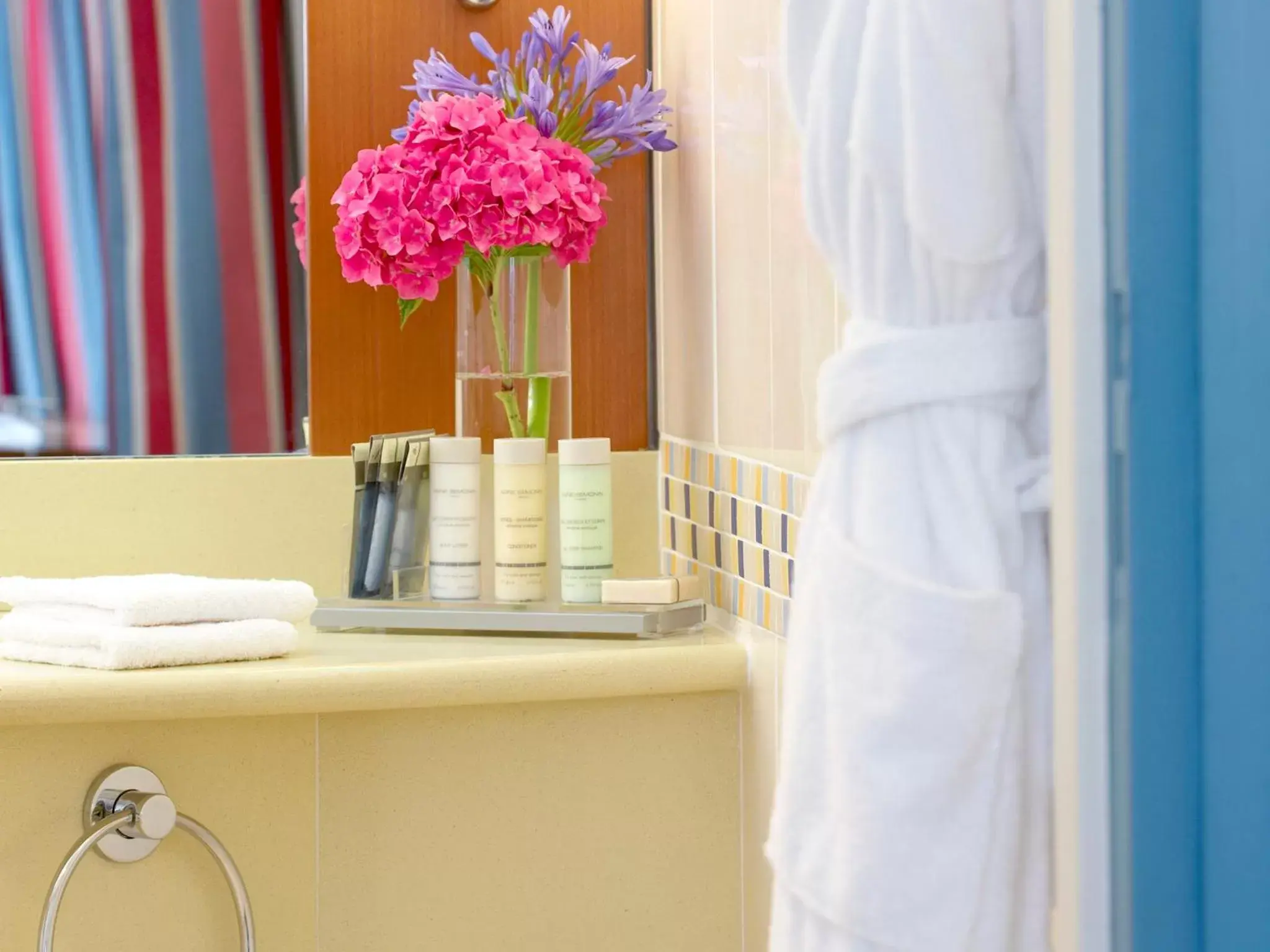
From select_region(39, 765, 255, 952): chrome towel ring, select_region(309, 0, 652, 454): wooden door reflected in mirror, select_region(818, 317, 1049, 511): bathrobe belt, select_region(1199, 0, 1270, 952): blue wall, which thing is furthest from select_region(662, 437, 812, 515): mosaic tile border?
select_region(39, 765, 255, 952): chrome towel ring

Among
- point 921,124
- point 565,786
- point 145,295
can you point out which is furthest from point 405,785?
point 921,124

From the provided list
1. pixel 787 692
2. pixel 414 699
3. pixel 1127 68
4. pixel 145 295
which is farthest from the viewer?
pixel 145 295

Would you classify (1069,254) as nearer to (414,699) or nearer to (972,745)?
(972,745)

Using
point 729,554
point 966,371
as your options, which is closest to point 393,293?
point 729,554

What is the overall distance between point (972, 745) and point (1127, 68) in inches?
11.4

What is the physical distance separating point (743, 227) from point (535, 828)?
531 mm

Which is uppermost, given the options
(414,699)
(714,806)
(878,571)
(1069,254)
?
(1069,254)

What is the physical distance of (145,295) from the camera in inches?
52.8

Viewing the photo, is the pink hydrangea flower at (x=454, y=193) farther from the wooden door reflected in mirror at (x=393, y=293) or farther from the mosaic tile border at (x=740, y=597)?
the mosaic tile border at (x=740, y=597)

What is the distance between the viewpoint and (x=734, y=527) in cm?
115

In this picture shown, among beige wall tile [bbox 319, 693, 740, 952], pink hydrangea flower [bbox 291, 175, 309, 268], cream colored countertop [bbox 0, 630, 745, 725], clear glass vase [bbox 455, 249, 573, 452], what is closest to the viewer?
cream colored countertop [bbox 0, 630, 745, 725]

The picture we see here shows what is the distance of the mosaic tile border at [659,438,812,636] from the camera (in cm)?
102

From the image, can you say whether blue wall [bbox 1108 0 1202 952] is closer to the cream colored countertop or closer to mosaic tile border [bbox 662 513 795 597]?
mosaic tile border [bbox 662 513 795 597]

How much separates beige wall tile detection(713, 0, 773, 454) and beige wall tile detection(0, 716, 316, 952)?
45cm
